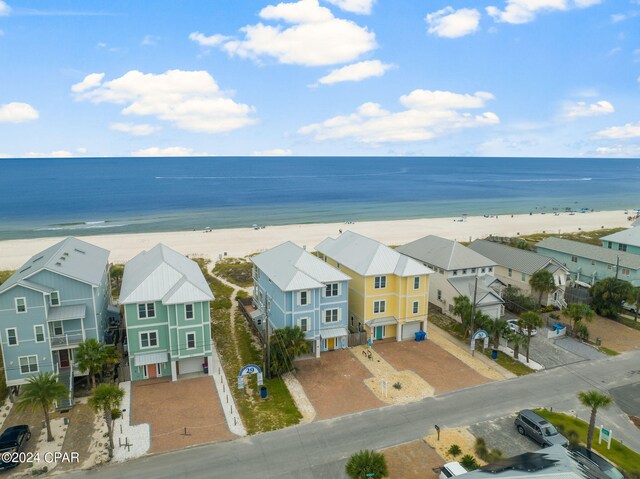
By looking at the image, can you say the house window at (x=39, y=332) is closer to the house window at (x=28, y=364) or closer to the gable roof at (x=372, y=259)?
the house window at (x=28, y=364)

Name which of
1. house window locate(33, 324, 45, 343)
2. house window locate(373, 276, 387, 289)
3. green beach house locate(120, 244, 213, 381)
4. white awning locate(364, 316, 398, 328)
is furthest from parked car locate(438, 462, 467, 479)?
house window locate(33, 324, 45, 343)

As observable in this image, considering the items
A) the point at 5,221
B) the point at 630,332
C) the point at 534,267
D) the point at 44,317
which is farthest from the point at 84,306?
the point at 5,221

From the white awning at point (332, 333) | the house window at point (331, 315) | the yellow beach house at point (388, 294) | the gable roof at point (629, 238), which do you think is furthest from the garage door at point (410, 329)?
the gable roof at point (629, 238)

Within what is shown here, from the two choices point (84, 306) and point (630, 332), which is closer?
point (84, 306)

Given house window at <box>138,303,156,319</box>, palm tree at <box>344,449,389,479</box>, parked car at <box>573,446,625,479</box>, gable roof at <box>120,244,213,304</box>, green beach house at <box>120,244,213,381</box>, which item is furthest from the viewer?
house window at <box>138,303,156,319</box>

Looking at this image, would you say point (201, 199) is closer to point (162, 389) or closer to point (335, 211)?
point (335, 211)

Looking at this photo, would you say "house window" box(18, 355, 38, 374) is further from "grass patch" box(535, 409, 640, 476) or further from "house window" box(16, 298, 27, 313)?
"grass patch" box(535, 409, 640, 476)
